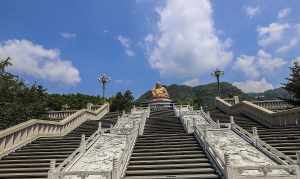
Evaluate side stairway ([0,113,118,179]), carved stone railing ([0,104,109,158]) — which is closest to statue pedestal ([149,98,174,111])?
carved stone railing ([0,104,109,158])

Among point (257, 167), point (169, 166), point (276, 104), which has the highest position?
point (276, 104)

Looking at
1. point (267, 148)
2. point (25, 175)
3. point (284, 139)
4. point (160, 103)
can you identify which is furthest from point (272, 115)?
point (160, 103)

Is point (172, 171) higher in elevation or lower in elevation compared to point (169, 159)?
lower

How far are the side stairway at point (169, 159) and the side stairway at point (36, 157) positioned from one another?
367cm

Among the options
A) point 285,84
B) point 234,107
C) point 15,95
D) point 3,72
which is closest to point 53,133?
point 15,95

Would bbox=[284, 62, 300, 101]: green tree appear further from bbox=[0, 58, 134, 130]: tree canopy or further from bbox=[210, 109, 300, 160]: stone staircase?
bbox=[0, 58, 134, 130]: tree canopy

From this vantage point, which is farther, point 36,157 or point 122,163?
point 36,157

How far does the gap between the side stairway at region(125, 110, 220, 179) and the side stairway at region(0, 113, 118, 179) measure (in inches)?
145

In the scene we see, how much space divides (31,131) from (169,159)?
10274 millimetres

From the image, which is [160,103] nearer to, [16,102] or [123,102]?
[123,102]

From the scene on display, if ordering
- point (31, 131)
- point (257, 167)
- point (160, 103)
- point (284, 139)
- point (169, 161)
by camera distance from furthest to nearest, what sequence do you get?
point (160, 103) < point (31, 131) < point (284, 139) < point (169, 161) < point (257, 167)

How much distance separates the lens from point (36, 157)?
16.7m

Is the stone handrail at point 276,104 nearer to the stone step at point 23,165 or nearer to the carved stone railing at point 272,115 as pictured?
the carved stone railing at point 272,115

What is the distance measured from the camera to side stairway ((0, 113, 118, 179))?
14441 mm
